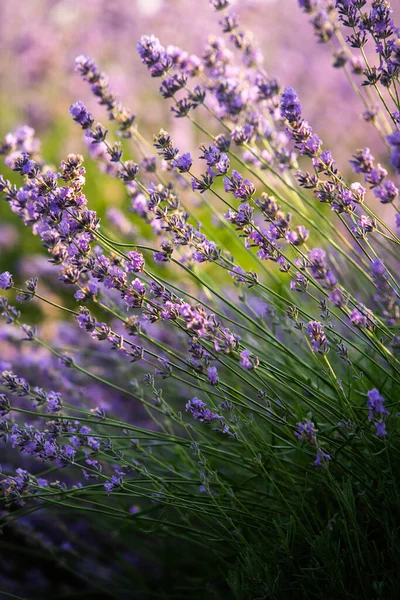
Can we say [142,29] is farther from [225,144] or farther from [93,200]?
[225,144]

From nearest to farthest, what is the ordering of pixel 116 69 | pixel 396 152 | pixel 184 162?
pixel 396 152
pixel 184 162
pixel 116 69

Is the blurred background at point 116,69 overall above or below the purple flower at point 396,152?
above

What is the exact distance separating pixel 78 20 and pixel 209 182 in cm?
678

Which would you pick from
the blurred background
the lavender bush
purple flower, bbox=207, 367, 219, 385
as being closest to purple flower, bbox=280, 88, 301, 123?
the lavender bush

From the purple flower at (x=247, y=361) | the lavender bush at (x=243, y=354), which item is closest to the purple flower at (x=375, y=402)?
the lavender bush at (x=243, y=354)

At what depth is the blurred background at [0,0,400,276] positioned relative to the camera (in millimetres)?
5113

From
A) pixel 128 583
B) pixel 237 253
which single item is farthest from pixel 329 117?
pixel 128 583

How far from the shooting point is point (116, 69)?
7004 millimetres

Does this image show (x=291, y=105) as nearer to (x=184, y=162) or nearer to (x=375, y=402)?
(x=184, y=162)

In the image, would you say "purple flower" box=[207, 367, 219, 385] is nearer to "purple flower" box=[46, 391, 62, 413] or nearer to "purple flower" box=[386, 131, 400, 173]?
"purple flower" box=[46, 391, 62, 413]

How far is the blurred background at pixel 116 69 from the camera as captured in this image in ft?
16.8

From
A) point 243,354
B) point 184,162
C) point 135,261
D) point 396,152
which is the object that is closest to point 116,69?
point 184,162

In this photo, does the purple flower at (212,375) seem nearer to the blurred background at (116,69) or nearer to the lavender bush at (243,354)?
the lavender bush at (243,354)

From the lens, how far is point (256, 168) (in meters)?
2.22
